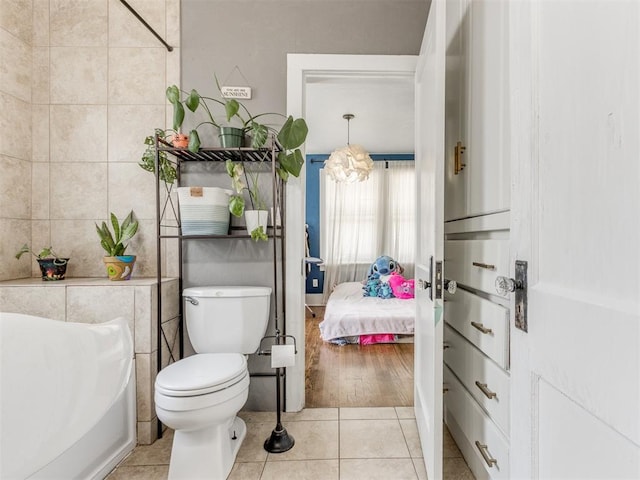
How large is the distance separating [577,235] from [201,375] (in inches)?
54.2

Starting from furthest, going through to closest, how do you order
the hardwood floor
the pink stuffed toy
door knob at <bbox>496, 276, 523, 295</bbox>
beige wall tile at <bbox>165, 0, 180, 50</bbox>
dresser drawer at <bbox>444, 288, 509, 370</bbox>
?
the pink stuffed toy → the hardwood floor → beige wall tile at <bbox>165, 0, 180, 50</bbox> → dresser drawer at <bbox>444, 288, 509, 370</bbox> → door knob at <bbox>496, 276, 523, 295</bbox>

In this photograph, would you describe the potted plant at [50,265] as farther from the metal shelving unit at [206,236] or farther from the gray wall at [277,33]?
the gray wall at [277,33]

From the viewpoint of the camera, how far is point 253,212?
1827 millimetres

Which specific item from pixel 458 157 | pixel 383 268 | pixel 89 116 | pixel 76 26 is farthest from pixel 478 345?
pixel 383 268

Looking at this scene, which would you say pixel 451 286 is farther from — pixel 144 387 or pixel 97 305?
pixel 97 305

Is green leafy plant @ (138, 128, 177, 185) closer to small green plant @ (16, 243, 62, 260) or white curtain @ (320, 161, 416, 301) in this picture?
small green plant @ (16, 243, 62, 260)

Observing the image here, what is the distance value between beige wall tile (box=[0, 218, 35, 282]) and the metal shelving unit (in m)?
0.79

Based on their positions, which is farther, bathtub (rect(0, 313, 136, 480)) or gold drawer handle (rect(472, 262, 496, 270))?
gold drawer handle (rect(472, 262, 496, 270))

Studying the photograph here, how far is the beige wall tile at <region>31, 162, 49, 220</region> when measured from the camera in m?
2.02

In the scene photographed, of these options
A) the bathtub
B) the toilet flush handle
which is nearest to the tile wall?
the toilet flush handle

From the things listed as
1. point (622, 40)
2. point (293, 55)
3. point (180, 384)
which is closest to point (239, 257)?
point (180, 384)

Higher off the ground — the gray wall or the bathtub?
the gray wall

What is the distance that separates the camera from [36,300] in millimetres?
1658

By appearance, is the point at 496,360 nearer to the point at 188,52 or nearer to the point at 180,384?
the point at 180,384
